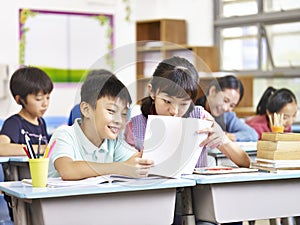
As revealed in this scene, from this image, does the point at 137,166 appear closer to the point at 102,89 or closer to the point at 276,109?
the point at 102,89

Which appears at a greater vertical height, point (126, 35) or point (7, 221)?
point (126, 35)

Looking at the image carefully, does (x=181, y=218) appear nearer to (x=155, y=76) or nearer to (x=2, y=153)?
(x=155, y=76)

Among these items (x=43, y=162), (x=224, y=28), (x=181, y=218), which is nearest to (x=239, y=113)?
(x=224, y=28)

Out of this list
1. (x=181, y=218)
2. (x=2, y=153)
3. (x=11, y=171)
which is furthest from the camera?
(x=2, y=153)

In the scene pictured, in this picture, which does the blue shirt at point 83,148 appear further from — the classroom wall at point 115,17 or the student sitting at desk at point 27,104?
the classroom wall at point 115,17

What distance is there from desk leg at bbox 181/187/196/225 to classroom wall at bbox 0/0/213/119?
422 cm

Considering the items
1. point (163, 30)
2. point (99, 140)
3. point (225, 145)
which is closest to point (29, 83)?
point (225, 145)

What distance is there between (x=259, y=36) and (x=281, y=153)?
15.0 feet

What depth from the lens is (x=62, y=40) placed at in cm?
750

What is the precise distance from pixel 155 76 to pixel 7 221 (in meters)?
0.89

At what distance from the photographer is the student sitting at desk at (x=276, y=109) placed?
14.9 feet

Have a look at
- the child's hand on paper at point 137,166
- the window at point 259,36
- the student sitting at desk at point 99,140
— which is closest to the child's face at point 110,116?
the student sitting at desk at point 99,140

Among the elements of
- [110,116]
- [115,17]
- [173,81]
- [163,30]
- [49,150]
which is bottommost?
[49,150]

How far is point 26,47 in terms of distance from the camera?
7.26m
